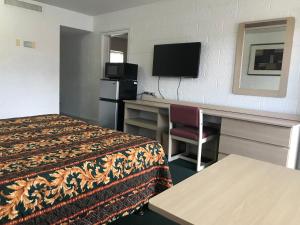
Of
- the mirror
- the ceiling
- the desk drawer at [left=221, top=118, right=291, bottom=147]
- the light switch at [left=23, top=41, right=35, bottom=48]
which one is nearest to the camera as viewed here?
the desk drawer at [left=221, top=118, right=291, bottom=147]

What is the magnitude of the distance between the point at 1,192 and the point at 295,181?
132 centimetres

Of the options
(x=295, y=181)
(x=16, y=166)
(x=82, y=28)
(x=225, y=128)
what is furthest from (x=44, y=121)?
(x=82, y=28)

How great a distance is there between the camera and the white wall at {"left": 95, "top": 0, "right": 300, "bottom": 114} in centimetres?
286

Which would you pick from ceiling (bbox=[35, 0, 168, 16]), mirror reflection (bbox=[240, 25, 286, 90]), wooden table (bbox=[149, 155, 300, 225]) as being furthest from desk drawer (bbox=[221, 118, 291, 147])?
ceiling (bbox=[35, 0, 168, 16])

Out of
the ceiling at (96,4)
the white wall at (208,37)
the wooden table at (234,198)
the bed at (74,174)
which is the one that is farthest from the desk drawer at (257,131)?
the ceiling at (96,4)

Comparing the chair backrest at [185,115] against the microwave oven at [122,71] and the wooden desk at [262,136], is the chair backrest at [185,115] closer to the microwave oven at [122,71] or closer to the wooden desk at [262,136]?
the wooden desk at [262,136]

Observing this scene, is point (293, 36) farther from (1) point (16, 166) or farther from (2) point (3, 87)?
(2) point (3, 87)

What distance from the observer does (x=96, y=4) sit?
14.6 feet

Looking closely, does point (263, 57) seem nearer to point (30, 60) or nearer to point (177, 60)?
point (177, 60)

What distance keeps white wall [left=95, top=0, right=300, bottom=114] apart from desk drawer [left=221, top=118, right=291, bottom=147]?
0.55m

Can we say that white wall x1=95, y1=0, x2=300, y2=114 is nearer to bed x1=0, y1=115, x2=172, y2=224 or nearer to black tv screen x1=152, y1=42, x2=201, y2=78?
black tv screen x1=152, y1=42, x2=201, y2=78

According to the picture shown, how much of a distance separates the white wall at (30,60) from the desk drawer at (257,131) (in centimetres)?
358

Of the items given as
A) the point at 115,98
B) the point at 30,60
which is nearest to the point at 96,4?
the point at 30,60

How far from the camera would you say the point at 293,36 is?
274 cm
